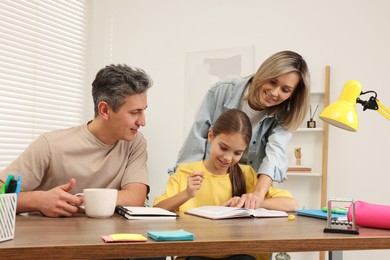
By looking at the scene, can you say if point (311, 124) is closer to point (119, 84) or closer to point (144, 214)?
point (119, 84)

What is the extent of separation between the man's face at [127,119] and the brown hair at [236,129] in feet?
1.11

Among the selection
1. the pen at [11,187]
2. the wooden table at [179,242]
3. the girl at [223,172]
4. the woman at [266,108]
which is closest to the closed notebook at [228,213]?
the wooden table at [179,242]

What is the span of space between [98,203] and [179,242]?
50 centimetres

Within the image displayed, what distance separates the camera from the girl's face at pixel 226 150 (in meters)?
1.88

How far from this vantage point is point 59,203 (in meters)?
1.39

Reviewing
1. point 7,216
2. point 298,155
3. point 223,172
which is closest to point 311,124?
point 298,155

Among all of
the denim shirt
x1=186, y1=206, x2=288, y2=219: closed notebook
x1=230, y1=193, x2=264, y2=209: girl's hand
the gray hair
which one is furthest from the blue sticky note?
the denim shirt

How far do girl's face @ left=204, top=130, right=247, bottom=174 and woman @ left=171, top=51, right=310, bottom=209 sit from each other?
0.14m

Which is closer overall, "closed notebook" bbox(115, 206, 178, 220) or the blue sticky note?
the blue sticky note

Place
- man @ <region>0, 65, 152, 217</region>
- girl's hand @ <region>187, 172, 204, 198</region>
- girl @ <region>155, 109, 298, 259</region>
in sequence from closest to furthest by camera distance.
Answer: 1. girl's hand @ <region>187, 172, 204, 198</region>
2. man @ <region>0, 65, 152, 217</region>
3. girl @ <region>155, 109, 298, 259</region>

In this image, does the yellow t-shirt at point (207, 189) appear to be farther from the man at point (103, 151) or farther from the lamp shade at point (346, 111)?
the lamp shade at point (346, 111)

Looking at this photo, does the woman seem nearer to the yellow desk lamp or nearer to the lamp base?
the yellow desk lamp

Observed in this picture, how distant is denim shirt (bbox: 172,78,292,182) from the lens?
2.10 m

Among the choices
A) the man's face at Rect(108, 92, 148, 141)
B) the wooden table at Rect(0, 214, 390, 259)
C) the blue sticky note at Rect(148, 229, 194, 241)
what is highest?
the man's face at Rect(108, 92, 148, 141)
